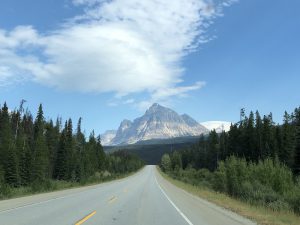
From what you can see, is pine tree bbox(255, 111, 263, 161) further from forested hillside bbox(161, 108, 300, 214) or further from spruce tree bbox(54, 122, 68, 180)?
spruce tree bbox(54, 122, 68, 180)

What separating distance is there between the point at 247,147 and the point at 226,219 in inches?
3381

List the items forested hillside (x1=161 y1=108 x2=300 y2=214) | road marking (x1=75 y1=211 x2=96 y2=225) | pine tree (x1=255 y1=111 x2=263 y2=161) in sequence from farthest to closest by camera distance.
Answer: pine tree (x1=255 y1=111 x2=263 y2=161), forested hillside (x1=161 y1=108 x2=300 y2=214), road marking (x1=75 y1=211 x2=96 y2=225)

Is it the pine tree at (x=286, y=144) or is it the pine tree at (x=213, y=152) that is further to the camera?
the pine tree at (x=213, y=152)

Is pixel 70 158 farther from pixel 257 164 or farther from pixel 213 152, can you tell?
pixel 213 152

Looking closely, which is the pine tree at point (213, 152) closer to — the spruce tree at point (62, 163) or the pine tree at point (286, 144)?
the pine tree at point (286, 144)

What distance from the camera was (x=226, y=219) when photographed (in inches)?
573

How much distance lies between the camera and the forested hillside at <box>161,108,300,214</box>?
2422 centimetres

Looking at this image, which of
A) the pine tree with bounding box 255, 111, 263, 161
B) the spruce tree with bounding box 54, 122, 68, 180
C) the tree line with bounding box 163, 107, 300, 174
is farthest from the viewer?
the pine tree with bounding box 255, 111, 263, 161

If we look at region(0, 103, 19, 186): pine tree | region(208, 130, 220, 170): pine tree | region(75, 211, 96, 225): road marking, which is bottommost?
region(75, 211, 96, 225): road marking

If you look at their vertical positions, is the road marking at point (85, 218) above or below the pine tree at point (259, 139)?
below

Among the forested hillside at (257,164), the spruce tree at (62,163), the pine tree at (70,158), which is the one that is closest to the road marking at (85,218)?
the forested hillside at (257,164)

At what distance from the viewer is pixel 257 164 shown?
112 feet

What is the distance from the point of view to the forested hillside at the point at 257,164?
A: 24.2m

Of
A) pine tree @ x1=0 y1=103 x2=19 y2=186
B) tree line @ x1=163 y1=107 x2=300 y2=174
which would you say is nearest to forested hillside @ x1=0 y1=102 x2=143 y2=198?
pine tree @ x1=0 y1=103 x2=19 y2=186
